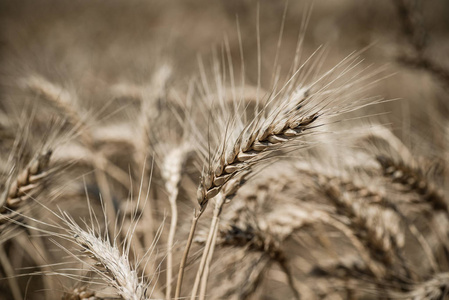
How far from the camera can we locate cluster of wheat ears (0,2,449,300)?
0.57m

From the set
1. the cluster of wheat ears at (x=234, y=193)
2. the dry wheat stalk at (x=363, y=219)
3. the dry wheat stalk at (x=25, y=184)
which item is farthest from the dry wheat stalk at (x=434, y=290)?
the dry wheat stalk at (x=25, y=184)

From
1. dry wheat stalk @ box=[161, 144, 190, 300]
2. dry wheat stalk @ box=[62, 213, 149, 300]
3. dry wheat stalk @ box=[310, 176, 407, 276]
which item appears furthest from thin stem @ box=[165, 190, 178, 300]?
dry wheat stalk @ box=[310, 176, 407, 276]

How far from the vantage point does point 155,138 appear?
1.10 meters

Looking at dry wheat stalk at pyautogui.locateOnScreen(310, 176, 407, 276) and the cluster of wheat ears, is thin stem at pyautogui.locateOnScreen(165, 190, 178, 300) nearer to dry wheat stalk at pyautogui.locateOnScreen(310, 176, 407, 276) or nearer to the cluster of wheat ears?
the cluster of wheat ears

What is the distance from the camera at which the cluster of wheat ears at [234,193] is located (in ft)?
1.87

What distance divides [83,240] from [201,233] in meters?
0.32

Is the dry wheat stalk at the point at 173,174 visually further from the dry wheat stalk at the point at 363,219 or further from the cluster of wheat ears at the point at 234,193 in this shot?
the dry wheat stalk at the point at 363,219

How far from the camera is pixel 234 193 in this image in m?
0.62

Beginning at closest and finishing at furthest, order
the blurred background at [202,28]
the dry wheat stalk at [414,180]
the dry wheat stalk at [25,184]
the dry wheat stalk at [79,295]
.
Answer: the dry wheat stalk at [79,295]
the dry wheat stalk at [25,184]
the dry wheat stalk at [414,180]
the blurred background at [202,28]

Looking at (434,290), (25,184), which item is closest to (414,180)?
(434,290)

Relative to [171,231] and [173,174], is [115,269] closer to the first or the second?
[171,231]

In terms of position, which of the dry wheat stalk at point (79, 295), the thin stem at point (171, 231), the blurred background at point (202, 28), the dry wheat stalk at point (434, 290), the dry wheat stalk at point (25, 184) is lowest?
the dry wheat stalk at point (434, 290)

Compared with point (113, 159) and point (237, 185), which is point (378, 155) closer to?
point (237, 185)

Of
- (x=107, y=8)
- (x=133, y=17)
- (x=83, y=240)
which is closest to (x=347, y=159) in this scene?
(x=83, y=240)
